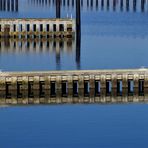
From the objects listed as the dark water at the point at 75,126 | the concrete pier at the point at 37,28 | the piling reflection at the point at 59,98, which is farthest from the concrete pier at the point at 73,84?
the concrete pier at the point at 37,28

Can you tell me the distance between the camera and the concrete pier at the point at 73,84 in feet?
135

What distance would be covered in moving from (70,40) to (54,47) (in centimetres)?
503

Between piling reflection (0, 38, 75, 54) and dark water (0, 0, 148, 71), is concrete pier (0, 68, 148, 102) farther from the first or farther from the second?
piling reflection (0, 38, 75, 54)

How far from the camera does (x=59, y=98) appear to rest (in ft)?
137

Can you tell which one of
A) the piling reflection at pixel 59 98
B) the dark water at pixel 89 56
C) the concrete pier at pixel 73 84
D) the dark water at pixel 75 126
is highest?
the concrete pier at pixel 73 84

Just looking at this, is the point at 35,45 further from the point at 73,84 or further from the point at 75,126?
the point at 75,126

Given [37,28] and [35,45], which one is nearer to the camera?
[35,45]

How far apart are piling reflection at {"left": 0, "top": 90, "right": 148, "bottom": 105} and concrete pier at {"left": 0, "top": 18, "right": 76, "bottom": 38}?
119 ft

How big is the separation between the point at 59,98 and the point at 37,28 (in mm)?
37798

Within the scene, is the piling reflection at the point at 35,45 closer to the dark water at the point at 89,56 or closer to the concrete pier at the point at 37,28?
the dark water at the point at 89,56

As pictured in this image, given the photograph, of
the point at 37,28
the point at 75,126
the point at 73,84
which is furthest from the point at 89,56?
the point at 75,126

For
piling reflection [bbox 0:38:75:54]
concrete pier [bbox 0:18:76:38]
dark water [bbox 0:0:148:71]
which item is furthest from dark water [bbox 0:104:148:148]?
concrete pier [bbox 0:18:76:38]

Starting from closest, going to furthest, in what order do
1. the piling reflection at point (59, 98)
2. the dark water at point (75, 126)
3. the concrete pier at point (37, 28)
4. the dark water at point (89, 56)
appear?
the dark water at point (75, 126)
the piling reflection at point (59, 98)
the dark water at point (89, 56)
the concrete pier at point (37, 28)

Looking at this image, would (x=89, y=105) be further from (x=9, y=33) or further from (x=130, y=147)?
(x=9, y=33)
